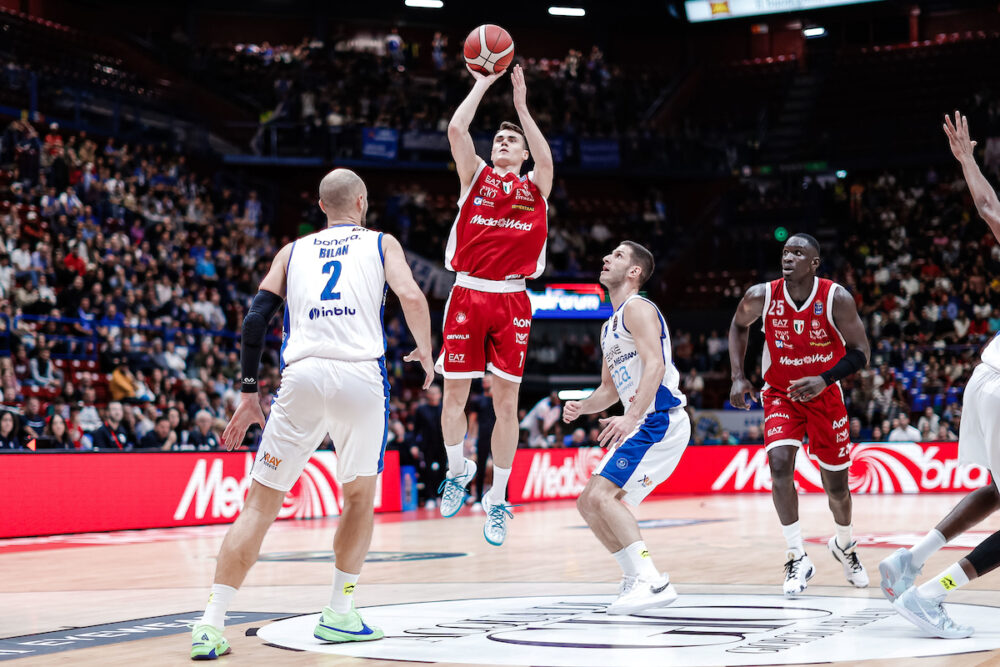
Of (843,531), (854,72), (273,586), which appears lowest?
(273,586)

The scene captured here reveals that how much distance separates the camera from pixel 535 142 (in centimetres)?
759

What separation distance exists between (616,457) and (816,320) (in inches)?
85.5

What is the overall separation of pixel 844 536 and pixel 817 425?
33.0 inches

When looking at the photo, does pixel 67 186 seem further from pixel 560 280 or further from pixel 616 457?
pixel 616 457

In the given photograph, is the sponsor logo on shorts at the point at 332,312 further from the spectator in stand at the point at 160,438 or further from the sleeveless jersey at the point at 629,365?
the spectator in stand at the point at 160,438

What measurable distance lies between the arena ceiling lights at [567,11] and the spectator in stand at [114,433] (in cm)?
2223

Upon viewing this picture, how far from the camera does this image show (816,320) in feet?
27.7

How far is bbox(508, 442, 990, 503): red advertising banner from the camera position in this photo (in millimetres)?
19859

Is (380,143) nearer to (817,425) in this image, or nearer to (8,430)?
(8,430)

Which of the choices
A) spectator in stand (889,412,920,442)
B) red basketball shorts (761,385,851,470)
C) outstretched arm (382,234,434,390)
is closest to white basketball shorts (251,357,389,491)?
outstretched arm (382,234,434,390)

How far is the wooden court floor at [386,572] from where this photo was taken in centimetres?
619

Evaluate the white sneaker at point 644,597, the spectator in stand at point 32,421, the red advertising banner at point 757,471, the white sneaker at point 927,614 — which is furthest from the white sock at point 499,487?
the red advertising banner at point 757,471

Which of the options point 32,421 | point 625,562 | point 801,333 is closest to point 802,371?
point 801,333

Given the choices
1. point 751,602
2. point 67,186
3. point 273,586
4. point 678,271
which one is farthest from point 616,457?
point 678,271
